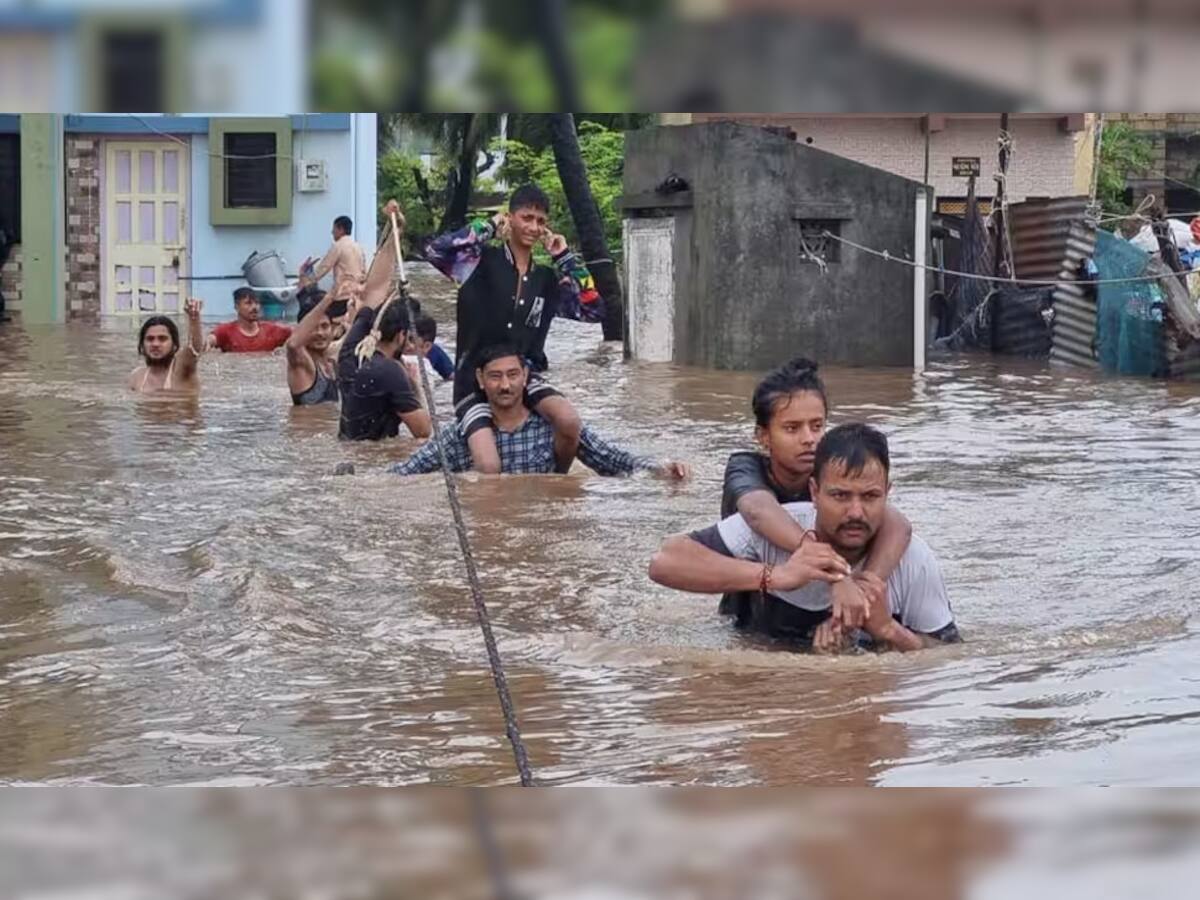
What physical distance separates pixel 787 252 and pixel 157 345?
6.96 meters

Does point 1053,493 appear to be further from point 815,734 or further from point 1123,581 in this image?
point 815,734

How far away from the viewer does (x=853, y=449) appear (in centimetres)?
561

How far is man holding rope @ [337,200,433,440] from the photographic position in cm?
1157

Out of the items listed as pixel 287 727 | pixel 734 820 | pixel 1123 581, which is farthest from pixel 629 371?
pixel 734 820

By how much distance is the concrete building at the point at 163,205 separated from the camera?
1072 inches

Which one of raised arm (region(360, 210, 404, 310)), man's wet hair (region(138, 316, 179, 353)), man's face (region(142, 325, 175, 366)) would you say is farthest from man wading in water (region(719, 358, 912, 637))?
man's face (region(142, 325, 175, 366))

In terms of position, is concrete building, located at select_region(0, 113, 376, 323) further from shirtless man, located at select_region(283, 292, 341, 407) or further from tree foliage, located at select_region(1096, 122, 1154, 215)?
shirtless man, located at select_region(283, 292, 341, 407)

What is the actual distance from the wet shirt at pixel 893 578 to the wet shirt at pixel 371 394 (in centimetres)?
582

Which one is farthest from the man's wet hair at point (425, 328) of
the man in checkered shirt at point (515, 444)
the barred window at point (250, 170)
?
the barred window at point (250, 170)

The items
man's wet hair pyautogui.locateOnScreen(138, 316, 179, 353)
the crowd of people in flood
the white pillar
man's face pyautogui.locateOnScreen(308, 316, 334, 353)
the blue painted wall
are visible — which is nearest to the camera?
the crowd of people in flood

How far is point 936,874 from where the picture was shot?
1.54 metres

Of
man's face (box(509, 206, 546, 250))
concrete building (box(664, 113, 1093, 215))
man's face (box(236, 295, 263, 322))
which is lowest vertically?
man's face (box(236, 295, 263, 322))

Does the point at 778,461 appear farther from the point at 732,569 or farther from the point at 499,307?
the point at 499,307

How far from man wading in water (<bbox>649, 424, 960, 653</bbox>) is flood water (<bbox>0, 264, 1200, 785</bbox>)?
126 mm
